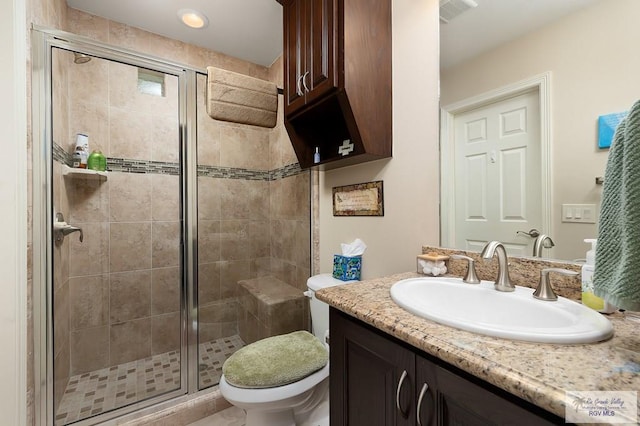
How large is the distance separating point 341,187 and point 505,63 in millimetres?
946

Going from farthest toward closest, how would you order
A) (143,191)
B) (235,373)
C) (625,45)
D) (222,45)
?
1. (222,45)
2. (143,191)
3. (235,373)
4. (625,45)

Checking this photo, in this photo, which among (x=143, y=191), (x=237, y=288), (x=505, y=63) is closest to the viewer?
(x=505, y=63)

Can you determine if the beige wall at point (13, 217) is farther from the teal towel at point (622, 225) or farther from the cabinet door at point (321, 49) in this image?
the teal towel at point (622, 225)

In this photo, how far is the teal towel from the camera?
1.45 feet

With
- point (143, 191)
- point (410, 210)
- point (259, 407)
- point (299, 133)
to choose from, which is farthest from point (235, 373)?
point (143, 191)

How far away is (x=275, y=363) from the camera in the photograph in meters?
1.17

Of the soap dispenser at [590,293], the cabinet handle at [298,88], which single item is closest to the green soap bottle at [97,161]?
the cabinet handle at [298,88]

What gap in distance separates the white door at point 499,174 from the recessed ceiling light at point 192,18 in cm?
184

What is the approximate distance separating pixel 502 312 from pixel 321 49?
128 centimetres

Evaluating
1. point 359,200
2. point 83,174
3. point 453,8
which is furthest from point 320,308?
point 83,174

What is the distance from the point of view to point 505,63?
0.99m

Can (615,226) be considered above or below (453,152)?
below

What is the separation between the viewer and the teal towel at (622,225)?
1.45ft

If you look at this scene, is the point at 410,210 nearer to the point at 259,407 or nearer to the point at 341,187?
the point at 341,187
